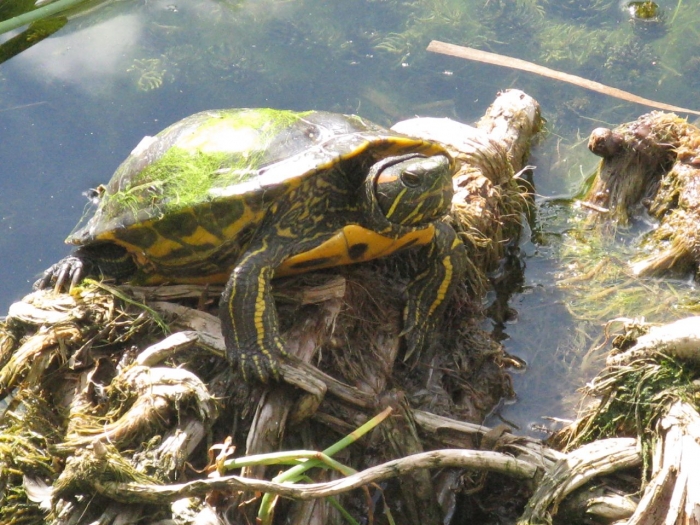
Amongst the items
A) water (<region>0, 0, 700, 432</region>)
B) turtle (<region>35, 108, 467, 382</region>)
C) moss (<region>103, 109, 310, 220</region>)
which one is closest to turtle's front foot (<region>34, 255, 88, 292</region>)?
turtle (<region>35, 108, 467, 382</region>)

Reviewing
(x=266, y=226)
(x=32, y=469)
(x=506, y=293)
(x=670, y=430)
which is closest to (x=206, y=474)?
(x=32, y=469)

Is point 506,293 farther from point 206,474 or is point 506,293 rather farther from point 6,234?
point 6,234

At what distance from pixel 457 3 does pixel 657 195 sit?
2658 mm

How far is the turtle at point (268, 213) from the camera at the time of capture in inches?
147

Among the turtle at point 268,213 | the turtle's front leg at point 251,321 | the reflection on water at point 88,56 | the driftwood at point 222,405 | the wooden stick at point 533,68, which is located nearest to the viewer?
the driftwood at point 222,405

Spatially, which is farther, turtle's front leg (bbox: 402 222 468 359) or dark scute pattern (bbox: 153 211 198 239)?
turtle's front leg (bbox: 402 222 468 359)

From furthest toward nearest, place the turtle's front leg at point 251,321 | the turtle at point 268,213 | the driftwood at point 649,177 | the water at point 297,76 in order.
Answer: the water at point 297,76
the driftwood at point 649,177
the turtle at point 268,213
the turtle's front leg at point 251,321

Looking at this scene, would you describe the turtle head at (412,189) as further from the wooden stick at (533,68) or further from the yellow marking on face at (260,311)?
the wooden stick at (533,68)

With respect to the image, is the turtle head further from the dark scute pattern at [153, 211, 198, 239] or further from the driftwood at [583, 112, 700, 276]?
the driftwood at [583, 112, 700, 276]

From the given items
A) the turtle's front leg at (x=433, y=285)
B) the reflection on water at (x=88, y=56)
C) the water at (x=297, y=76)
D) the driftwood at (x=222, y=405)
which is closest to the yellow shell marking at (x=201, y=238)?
the driftwood at (x=222, y=405)

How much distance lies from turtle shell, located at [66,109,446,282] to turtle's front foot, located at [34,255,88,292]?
121 millimetres

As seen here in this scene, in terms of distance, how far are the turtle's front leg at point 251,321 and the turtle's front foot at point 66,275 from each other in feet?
3.48

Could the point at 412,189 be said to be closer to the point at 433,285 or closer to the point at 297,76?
the point at 433,285

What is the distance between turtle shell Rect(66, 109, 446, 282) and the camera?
3758 mm
